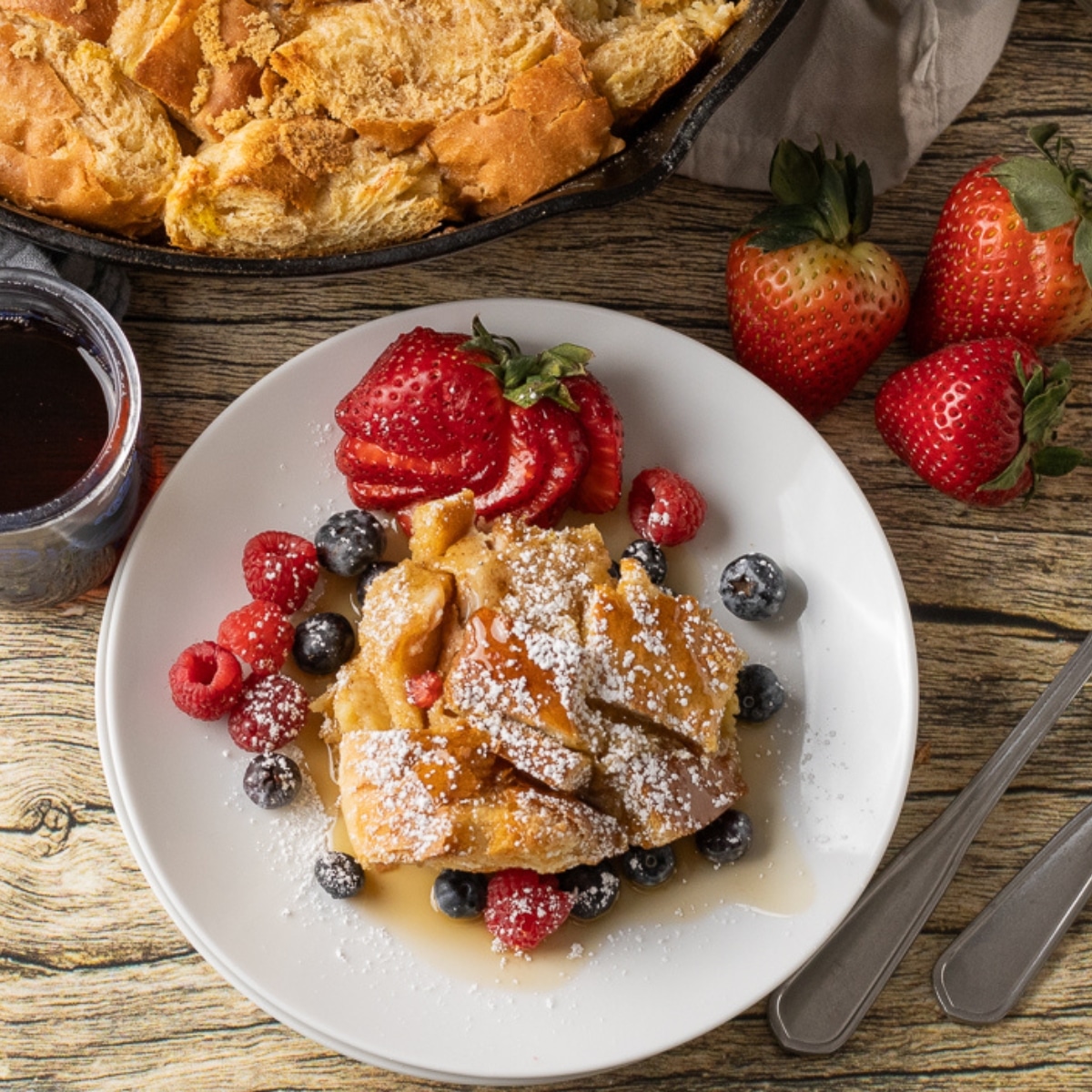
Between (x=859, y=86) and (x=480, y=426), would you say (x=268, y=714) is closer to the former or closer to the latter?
(x=480, y=426)

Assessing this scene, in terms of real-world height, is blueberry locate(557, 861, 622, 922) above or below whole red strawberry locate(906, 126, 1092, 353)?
below

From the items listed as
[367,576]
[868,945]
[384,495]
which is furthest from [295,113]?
[868,945]

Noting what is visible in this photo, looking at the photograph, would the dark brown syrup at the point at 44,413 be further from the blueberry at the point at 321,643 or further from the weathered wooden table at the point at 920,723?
the blueberry at the point at 321,643

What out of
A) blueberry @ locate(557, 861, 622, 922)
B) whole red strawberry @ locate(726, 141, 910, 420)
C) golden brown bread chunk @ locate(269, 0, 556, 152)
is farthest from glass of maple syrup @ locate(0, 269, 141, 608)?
whole red strawberry @ locate(726, 141, 910, 420)

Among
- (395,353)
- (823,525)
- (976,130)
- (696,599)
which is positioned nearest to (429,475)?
(395,353)

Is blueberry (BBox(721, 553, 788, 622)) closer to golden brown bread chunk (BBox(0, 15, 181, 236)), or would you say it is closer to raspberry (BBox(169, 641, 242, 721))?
raspberry (BBox(169, 641, 242, 721))

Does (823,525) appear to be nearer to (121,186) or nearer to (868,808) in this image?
(868,808)

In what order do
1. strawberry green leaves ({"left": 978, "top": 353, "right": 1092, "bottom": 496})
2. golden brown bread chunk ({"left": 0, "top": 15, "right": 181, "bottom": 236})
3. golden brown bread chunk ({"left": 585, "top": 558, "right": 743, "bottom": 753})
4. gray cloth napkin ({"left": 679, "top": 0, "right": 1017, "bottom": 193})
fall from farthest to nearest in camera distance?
gray cloth napkin ({"left": 679, "top": 0, "right": 1017, "bottom": 193})
strawberry green leaves ({"left": 978, "top": 353, "right": 1092, "bottom": 496})
golden brown bread chunk ({"left": 585, "top": 558, "right": 743, "bottom": 753})
golden brown bread chunk ({"left": 0, "top": 15, "right": 181, "bottom": 236})
